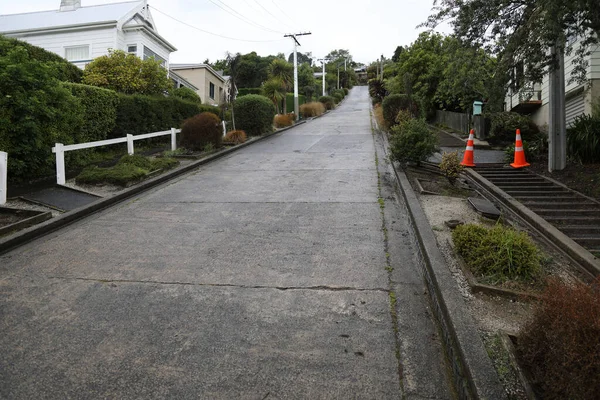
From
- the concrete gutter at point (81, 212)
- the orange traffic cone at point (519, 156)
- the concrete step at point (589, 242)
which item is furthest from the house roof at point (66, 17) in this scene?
the concrete step at point (589, 242)

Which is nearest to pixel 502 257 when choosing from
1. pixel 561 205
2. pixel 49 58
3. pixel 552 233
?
pixel 552 233

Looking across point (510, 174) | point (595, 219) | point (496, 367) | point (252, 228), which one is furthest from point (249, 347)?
point (510, 174)

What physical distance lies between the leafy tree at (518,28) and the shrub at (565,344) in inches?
206

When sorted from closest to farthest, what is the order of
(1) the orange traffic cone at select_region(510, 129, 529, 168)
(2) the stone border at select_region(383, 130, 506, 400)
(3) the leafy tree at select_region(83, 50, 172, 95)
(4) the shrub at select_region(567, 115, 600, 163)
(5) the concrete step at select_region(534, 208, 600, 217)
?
1. (2) the stone border at select_region(383, 130, 506, 400)
2. (5) the concrete step at select_region(534, 208, 600, 217)
3. (4) the shrub at select_region(567, 115, 600, 163)
4. (1) the orange traffic cone at select_region(510, 129, 529, 168)
5. (3) the leafy tree at select_region(83, 50, 172, 95)

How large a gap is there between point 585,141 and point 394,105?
10306 mm

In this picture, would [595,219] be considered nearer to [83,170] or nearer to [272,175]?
[272,175]

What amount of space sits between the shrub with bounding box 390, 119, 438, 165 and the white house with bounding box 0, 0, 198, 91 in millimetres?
18565

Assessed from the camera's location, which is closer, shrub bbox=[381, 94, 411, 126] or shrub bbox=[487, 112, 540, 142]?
shrub bbox=[487, 112, 540, 142]

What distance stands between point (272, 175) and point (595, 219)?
6.70 m

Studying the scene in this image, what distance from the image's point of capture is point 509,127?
49.1ft

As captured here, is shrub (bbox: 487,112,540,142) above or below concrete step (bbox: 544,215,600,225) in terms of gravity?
above

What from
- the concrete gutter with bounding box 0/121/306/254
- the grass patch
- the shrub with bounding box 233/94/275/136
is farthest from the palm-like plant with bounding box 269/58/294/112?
the grass patch

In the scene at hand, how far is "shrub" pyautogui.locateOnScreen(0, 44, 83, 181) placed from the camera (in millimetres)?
7371

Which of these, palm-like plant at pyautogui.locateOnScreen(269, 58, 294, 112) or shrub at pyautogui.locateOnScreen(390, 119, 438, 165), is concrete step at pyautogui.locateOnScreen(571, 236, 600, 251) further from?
palm-like plant at pyautogui.locateOnScreen(269, 58, 294, 112)
